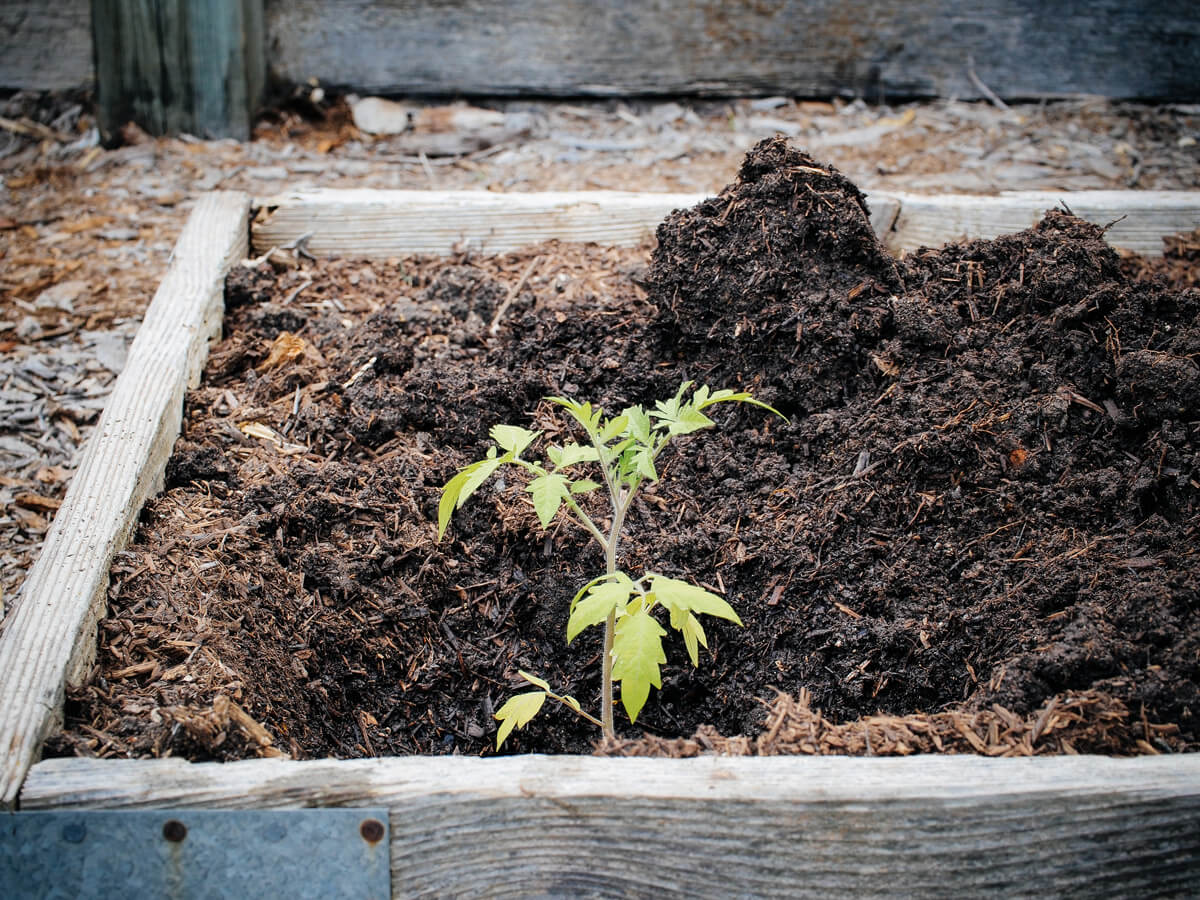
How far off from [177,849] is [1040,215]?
2.72 metres

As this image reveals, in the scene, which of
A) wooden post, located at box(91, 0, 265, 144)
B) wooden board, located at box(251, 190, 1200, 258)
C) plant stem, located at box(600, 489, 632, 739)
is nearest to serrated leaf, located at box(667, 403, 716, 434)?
plant stem, located at box(600, 489, 632, 739)

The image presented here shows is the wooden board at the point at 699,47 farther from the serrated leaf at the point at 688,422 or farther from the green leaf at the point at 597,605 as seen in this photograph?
the green leaf at the point at 597,605

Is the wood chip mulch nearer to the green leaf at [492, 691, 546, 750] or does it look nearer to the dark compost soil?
the dark compost soil

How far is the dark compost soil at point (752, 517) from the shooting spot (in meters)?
1.67

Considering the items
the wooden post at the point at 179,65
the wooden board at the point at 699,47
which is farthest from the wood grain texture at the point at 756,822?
the wooden board at the point at 699,47

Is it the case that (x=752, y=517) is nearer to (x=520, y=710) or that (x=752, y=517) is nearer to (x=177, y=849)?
(x=520, y=710)

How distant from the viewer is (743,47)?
492cm

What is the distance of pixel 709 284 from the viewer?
94.8 inches

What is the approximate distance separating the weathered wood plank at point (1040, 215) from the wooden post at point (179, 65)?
320 cm

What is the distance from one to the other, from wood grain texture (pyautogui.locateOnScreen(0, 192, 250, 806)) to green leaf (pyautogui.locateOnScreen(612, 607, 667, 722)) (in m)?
0.92

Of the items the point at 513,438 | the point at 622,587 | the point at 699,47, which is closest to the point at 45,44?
the point at 699,47

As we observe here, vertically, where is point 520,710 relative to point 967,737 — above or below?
below

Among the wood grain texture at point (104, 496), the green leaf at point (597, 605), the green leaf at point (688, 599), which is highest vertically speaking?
the green leaf at point (688, 599)

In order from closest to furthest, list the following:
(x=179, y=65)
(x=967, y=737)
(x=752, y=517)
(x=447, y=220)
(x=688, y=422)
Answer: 1. (x=967, y=737)
2. (x=688, y=422)
3. (x=752, y=517)
4. (x=447, y=220)
5. (x=179, y=65)
